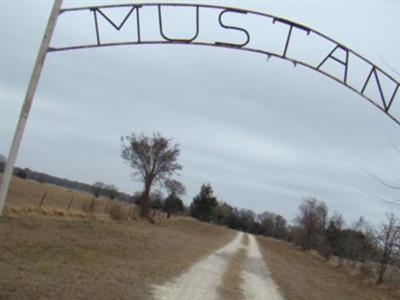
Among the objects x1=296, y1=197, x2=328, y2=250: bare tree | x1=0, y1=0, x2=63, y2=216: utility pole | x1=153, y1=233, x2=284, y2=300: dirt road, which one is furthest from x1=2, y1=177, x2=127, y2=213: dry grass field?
x1=296, y1=197, x2=328, y2=250: bare tree

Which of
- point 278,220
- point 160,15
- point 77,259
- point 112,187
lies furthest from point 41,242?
point 278,220

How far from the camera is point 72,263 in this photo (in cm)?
1474

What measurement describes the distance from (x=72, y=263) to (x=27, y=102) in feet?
28.1

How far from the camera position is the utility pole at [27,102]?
275 inches

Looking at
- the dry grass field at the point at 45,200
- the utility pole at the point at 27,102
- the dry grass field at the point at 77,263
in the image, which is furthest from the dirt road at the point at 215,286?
the dry grass field at the point at 45,200

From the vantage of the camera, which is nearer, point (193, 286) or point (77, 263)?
point (193, 286)

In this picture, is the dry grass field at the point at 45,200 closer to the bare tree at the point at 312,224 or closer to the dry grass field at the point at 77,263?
the dry grass field at the point at 77,263

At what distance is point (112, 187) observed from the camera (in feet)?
413

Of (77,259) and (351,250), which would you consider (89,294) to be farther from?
(351,250)

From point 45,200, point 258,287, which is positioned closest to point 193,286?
point 258,287

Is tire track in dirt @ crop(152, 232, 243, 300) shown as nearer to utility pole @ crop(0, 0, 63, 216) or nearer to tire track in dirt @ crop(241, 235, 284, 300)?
tire track in dirt @ crop(241, 235, 284, 300)

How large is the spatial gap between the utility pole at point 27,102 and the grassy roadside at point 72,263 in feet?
10.1

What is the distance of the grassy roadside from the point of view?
10.9 m

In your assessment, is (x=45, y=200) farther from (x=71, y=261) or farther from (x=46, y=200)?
(x=71, y=261)
